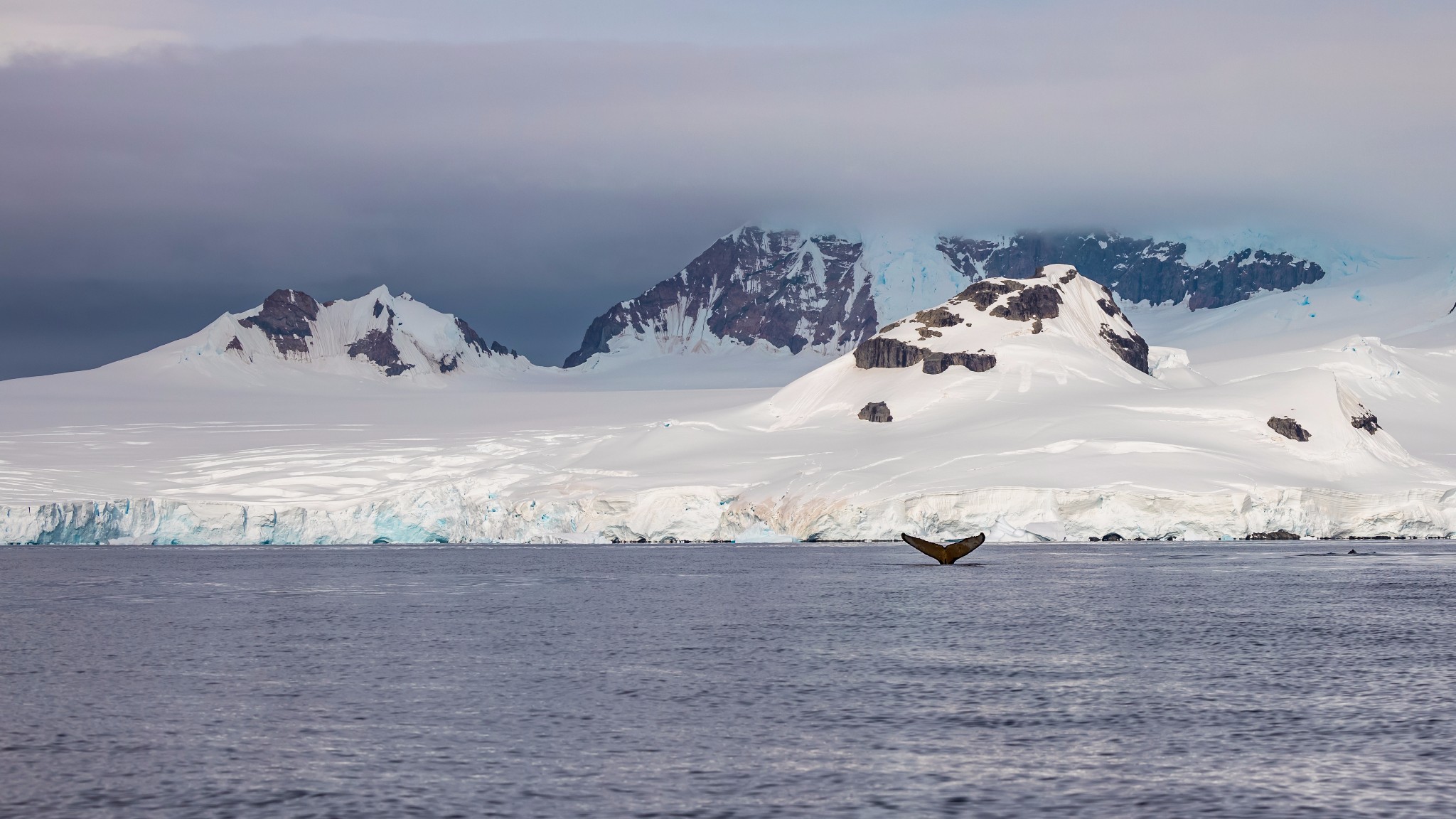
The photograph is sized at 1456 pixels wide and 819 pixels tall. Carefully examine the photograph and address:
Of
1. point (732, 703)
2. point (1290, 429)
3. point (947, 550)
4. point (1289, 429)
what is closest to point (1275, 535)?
point (1289, 429)

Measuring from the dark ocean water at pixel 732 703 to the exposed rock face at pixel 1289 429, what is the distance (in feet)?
365

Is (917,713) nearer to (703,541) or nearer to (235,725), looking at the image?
(235,725)

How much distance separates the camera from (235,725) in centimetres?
3575

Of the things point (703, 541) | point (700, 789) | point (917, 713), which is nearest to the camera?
point (700, 789)

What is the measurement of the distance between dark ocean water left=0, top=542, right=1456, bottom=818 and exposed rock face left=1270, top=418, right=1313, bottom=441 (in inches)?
4378

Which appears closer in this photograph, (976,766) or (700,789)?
(700,789)

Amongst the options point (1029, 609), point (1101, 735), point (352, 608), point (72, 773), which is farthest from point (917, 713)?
point (352, 608)

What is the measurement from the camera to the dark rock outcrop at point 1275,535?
16438cm

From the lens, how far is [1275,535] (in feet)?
543

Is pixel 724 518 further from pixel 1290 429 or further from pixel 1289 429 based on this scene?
pixel 1290 429

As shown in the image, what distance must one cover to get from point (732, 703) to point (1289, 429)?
167m

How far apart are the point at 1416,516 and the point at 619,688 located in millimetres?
149198

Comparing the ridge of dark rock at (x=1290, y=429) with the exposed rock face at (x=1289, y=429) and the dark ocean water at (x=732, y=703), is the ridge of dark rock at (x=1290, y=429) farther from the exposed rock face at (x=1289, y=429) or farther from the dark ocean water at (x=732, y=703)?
the dark ocean water at (x=732, y=703)

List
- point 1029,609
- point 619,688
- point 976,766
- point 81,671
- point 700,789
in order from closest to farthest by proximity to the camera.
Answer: point 700,789 → point 976,766 → point 619,688 → point 81,671 → point 1029,609
